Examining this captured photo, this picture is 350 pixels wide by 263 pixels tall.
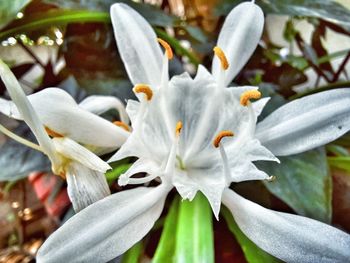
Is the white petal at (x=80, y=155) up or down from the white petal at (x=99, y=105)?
up

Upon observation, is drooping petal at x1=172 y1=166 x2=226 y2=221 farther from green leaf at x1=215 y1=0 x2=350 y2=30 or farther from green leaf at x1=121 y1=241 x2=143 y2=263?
green leaf at x1=215 y1=0 x2=350 y2=30

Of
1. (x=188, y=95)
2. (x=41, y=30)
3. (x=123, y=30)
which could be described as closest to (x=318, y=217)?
(x=188, y=95)

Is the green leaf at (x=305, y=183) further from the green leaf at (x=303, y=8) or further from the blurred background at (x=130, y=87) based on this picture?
the green leaf at (x=303, y=8)

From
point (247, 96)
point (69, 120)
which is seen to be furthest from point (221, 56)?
point (69, 120)

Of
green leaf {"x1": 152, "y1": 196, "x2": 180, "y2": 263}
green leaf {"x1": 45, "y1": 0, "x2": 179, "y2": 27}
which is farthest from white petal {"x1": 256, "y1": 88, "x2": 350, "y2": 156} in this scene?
green leaf {"x1": 45, "y1": 0, "x2": 179, "y2": 27}

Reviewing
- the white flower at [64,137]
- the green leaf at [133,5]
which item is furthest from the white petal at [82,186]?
the green leaf at [133,5]
